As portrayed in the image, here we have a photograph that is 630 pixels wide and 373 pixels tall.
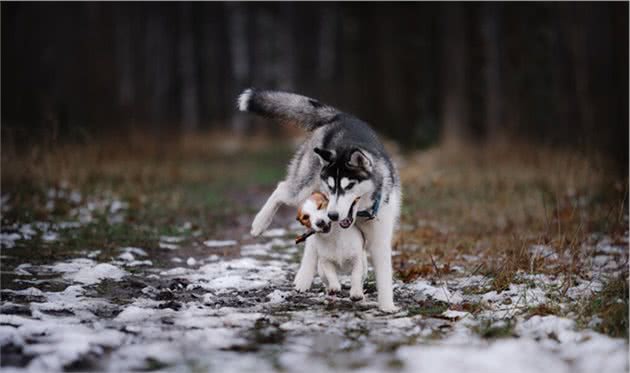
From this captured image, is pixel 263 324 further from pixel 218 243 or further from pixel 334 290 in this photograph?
pixel 218 243

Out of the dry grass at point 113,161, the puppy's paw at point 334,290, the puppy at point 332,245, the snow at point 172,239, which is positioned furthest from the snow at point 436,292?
the dry grass at point 113,161

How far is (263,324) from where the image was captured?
4.33 m

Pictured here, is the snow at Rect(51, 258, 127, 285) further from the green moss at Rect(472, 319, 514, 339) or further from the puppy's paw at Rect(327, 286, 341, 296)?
the green moss at Rect(472, 319, 514, 339)

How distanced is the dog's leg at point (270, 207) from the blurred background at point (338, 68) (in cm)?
453

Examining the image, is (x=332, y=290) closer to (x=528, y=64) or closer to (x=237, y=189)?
(x=237, y=189)

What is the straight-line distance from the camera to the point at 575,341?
149 inches

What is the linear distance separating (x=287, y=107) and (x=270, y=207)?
2.79 feet

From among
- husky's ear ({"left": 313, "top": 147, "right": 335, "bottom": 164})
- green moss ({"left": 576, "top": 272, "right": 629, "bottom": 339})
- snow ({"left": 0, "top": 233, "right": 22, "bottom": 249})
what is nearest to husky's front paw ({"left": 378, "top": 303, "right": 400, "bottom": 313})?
husky's ear ({"left": 313, "top": 147, "right": 335, "bottom": 164})

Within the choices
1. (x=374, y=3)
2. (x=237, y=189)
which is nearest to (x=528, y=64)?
(x=374, y=3)

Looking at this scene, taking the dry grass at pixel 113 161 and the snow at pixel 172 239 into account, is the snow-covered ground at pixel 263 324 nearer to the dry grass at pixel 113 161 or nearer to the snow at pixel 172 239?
the snow at pixel 172 239

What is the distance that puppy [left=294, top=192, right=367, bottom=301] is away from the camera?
4969 mm

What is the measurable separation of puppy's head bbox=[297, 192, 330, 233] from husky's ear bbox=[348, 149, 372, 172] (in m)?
0.32

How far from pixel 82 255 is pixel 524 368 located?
4613 millimetres

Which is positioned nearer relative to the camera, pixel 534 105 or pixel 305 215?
pixel 305 215
